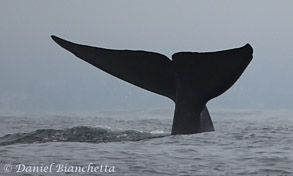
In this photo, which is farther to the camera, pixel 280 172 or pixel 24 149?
pixel 24 149

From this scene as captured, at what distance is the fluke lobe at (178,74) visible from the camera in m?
8.16

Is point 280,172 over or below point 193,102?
below

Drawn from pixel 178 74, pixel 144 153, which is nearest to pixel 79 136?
pixel 178 74

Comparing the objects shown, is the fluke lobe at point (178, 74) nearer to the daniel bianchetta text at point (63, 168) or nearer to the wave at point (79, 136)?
the wave at point (79, 136)

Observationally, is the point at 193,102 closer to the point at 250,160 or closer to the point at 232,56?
the point at 232,56

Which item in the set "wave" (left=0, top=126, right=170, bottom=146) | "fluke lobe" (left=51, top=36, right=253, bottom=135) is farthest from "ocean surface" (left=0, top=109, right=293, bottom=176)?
"fluke lobe" (left=51, top=36, right=253, bottom=135)

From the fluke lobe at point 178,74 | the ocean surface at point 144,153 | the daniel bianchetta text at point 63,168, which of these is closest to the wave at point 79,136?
the ocean surface at point 144,153

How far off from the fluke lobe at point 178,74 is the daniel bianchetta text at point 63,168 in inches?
82.5

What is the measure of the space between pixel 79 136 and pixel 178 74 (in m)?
1.67

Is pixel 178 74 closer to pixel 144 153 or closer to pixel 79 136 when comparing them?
pixel 144 153

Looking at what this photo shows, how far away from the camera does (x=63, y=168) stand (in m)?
6.47

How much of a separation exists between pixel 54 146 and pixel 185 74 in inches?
71.1

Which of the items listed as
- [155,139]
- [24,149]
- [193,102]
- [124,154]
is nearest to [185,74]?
[193,102]

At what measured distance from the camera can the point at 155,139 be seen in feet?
28.8
